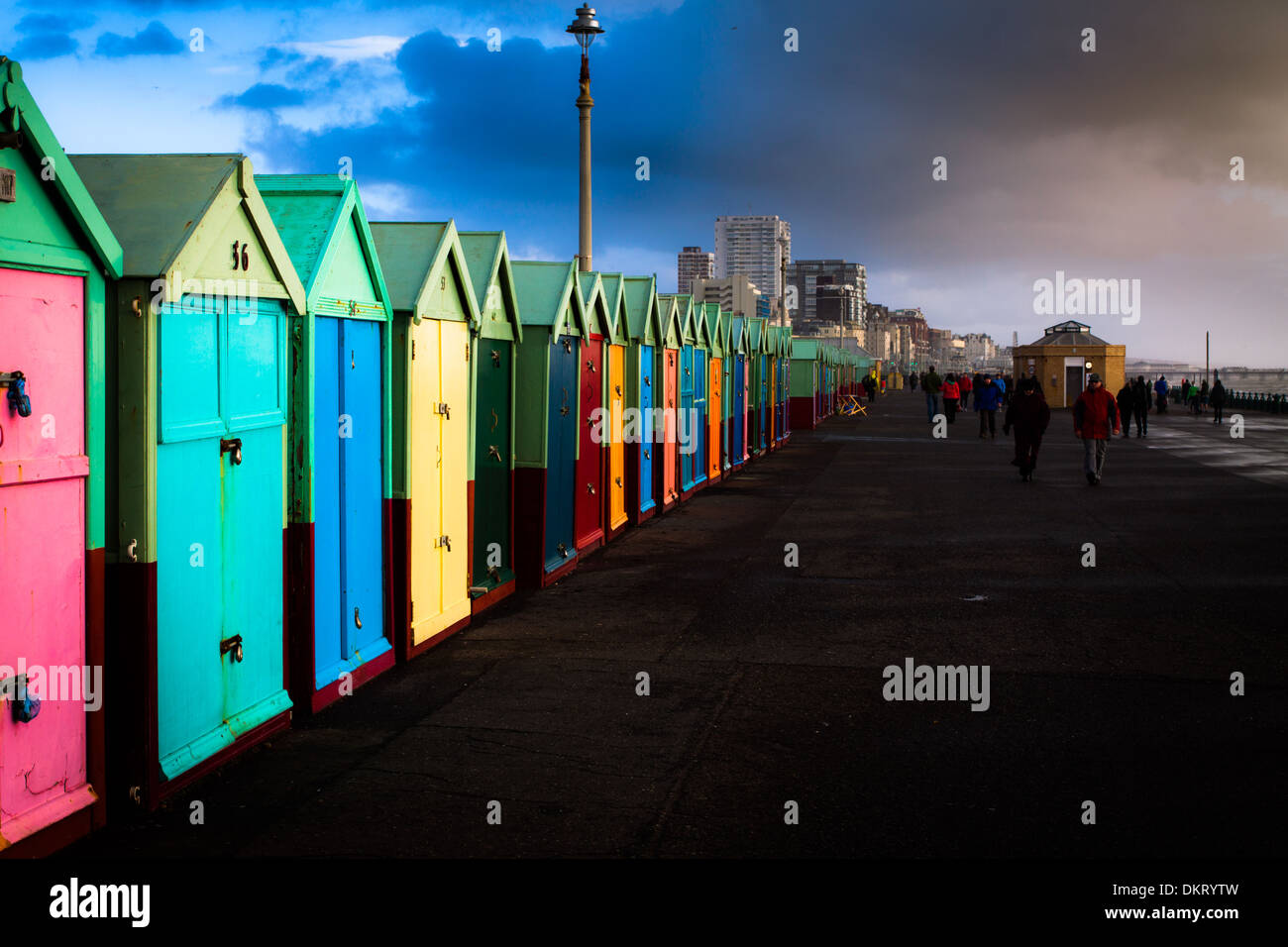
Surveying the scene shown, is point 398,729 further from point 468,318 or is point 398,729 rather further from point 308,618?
point 468,318

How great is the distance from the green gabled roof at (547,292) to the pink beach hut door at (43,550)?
666 cm

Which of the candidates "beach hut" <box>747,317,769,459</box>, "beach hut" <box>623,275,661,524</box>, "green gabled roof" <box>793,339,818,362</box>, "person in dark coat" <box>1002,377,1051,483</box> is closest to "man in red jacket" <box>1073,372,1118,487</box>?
"person in dark coat" <box>1002,377,1051,483</box>

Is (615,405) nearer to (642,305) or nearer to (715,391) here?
(642,305)

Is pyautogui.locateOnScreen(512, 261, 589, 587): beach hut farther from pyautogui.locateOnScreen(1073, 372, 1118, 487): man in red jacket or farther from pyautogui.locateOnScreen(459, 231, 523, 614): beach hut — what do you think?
pyautogui.locateOnScreen(1073, 372, 1118, 487): man in red jacket

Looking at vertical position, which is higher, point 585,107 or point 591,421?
point 585,107

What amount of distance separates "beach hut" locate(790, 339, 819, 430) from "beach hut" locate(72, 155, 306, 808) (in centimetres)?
3629

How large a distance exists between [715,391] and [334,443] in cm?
1514

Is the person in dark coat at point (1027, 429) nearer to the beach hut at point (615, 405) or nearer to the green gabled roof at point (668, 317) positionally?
the green gabled roof at point (668, 317)

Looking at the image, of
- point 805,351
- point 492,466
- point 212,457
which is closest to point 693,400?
point 492,466

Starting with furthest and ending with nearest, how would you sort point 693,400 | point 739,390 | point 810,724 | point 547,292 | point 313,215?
point 739,390
point 693,400
point 547,292
point 313,215
point 810,724

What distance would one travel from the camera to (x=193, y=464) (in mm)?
5727

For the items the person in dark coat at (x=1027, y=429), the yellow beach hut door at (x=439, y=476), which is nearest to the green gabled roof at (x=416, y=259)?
the yellow beach hut door at (x=439, y=476)
